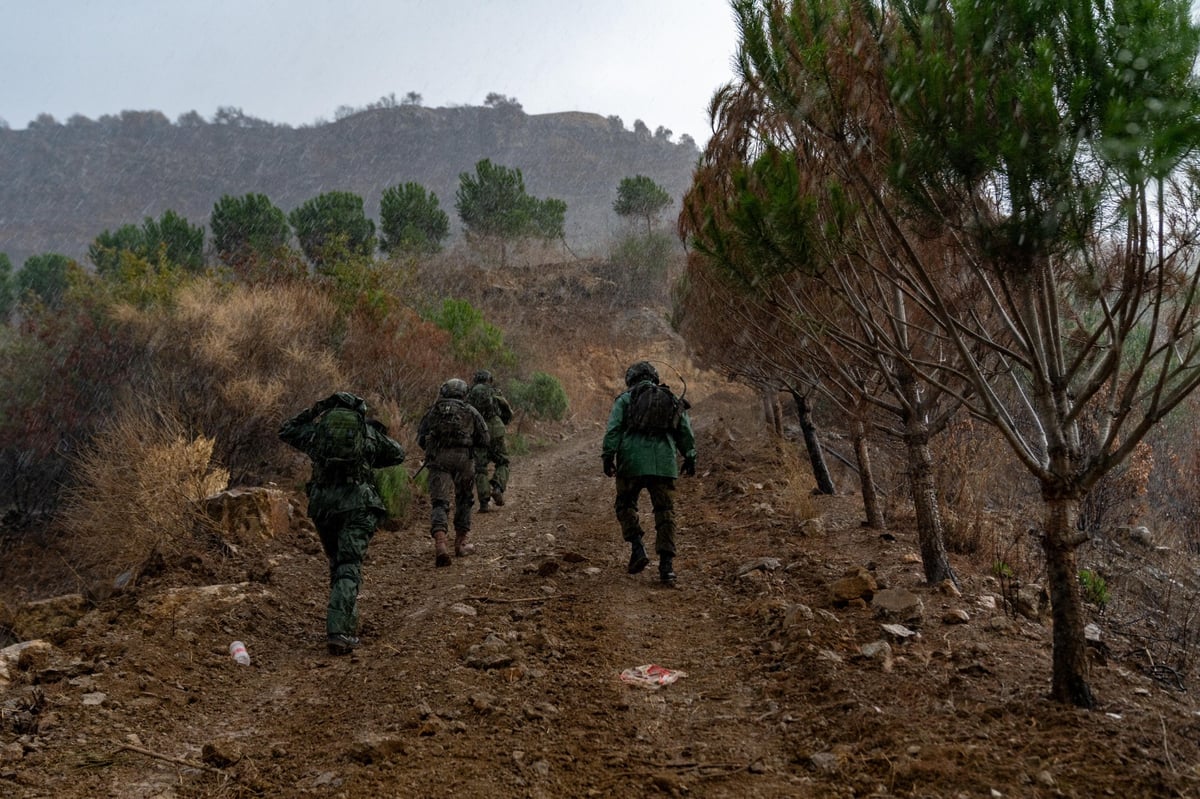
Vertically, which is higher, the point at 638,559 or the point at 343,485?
the point at 343,485

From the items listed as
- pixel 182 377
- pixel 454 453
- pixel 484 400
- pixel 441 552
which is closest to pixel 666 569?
pixel 441 552

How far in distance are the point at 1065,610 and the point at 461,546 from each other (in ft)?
18.8

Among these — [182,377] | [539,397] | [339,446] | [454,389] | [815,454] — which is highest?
[454,389]

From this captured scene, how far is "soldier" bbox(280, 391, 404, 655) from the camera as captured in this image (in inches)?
202

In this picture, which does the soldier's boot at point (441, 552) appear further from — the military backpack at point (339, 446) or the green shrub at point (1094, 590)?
the green shrub at point (1094, 590)

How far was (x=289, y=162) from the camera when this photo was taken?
11025 centimetres

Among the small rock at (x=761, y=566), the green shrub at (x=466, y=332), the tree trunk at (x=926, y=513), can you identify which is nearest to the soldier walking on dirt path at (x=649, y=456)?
the small rock at (x=761, y=566)

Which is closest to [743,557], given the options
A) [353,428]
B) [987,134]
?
[353,428]

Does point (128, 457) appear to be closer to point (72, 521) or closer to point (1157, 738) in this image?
point (72, 521)

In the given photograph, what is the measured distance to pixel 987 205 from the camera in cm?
318

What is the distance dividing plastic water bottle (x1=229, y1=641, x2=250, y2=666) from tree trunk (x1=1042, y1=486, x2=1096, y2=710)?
4.53 meters

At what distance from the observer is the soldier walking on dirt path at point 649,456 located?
20.5 feet

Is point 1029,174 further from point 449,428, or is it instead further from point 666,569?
point 449,428

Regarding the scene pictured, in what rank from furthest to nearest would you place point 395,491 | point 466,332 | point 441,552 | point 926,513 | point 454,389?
1. point 466,332
2. point 395,491
3. point 454,389
4. point 441,552
5. point 926,513
